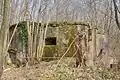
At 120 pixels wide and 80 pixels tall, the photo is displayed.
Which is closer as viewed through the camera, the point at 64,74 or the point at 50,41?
A: the point at 64,74

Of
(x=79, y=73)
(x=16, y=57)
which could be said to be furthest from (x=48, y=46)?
(x=79, y=73)

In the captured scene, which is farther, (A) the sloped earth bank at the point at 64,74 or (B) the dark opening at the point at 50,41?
(B) the dark opening at the point at 50,41

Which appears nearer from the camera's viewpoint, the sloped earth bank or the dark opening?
the sloped earth bank

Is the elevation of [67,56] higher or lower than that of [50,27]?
lower

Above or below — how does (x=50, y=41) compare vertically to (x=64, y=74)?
above

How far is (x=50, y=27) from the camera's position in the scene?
1464 cm

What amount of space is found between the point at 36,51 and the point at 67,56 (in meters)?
1.80

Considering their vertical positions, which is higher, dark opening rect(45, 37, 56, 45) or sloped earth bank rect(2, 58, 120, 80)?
dark opening rect(45, 37, 56, 45)

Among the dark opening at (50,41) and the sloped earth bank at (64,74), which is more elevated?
the dark opening at (50,41)

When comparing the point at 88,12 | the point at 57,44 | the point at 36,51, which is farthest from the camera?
the point at 88,12

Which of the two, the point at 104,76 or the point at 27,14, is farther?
the point at 27,14

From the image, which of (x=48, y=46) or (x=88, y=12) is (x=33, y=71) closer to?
(x=48, y=46)

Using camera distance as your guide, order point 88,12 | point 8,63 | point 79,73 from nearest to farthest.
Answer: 1. point 79,73
2. point 8,63
3. point 88,12

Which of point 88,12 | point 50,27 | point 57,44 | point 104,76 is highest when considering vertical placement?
point 88,12
